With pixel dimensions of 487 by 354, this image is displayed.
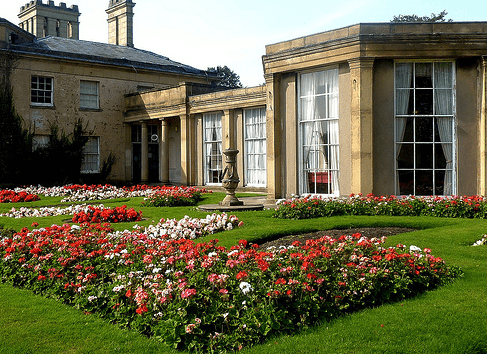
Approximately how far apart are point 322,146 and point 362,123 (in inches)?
59.8

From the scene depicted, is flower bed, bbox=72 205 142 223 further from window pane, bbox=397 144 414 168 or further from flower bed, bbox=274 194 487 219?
window pane, bbox=397 144 414 168

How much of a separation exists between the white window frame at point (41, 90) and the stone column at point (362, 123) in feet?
59.9

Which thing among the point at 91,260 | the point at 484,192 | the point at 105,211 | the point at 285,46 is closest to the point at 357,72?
the point at 285,46

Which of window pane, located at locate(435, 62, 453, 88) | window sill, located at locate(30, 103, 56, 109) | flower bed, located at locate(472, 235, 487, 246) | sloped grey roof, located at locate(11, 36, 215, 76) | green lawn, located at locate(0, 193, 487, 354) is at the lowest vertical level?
green lawn, located at locate(0, 193, 487, 354)

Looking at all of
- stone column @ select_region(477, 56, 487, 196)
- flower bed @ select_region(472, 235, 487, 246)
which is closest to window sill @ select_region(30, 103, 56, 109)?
stone column @ select_region(477, 56, 487, 196)

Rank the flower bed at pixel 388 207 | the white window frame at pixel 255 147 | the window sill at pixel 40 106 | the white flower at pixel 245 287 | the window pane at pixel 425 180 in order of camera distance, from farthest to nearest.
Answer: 1. the window sill at pixel 40 106
2. the white window frame at pixel 255 147
3. the window pane at pixel 425 180
4. the flower bed at pixel 388 207
5. the white flower at pixel 245 287

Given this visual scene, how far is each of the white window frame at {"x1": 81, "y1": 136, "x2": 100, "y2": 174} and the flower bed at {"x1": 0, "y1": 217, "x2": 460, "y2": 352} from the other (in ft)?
69.3

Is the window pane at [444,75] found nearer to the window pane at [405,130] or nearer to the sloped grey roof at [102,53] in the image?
the window pane at [405,130]

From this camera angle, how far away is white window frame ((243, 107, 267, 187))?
21078 mm

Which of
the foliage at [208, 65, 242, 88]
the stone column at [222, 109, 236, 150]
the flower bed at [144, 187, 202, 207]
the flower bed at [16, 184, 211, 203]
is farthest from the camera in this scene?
the foliage at [208, 65, 242, 88]

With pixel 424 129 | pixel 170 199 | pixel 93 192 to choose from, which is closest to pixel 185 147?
pixel 93 192

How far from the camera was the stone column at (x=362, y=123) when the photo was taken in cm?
1314

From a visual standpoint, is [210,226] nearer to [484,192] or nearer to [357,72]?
[357,72]

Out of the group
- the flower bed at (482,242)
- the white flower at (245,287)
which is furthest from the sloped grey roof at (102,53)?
the white flower at (245,287)
